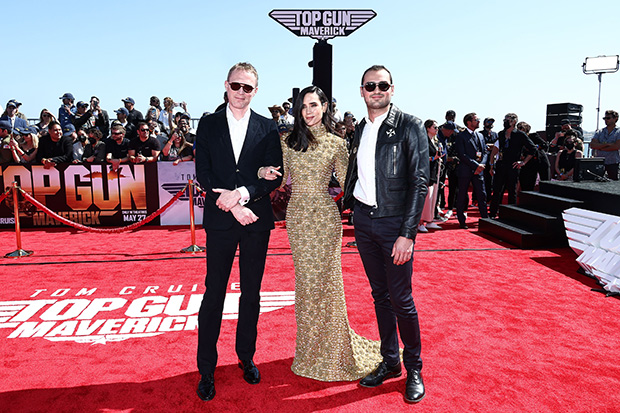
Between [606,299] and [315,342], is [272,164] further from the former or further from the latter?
[606,299]

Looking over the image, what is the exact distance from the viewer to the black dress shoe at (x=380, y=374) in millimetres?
3328

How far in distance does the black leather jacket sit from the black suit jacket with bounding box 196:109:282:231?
75 cm

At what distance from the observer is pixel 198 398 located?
10.5ft

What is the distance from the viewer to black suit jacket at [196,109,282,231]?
3170 millimetres

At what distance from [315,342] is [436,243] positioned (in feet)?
17.8

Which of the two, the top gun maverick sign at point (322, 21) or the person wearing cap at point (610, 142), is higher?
the top gun maverick sign at point (322, 21)

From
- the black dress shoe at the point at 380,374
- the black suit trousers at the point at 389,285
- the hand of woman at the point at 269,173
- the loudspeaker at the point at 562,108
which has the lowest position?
the black dress shoe at the point at 380,374

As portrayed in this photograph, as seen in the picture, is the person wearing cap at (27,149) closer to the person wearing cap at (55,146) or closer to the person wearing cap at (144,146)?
the person wearing cap at (55,146)

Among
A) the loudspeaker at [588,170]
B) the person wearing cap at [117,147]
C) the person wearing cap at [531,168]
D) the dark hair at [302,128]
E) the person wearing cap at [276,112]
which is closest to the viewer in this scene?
the dark hair at [302,128]

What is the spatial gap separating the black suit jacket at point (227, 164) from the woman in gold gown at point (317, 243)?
0.74 ft

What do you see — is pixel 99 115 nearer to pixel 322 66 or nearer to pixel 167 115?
pixel 167 115

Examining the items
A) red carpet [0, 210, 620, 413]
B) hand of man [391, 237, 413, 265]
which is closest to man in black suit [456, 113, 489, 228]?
red carpet [0, 210, 620, 413]

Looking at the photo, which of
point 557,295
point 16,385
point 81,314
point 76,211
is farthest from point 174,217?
point 557,295

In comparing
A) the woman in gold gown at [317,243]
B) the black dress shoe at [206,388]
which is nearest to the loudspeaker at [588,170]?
the woman in gold gown at [317,243]
